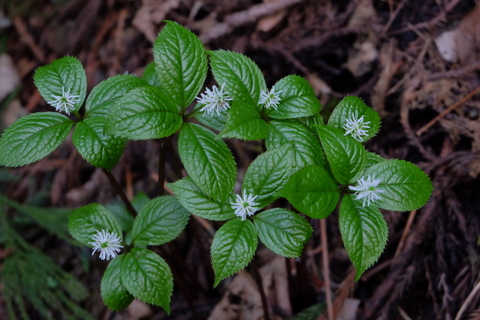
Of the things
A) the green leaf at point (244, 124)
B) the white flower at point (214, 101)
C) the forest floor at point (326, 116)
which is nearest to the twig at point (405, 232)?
the forest floor at point (326, 116)

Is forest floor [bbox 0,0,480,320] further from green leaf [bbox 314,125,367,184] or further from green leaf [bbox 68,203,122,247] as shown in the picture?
green leaf [bbox 314,125,367,184]

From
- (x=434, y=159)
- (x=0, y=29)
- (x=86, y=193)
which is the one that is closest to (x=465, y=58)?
(x=434, y=159)

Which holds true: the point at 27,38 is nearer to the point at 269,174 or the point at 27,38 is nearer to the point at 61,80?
the point at 61,80

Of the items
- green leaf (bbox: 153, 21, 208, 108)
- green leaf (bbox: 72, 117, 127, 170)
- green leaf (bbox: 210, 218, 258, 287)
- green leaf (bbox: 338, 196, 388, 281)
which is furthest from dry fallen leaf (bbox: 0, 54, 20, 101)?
green leaf (bbox: 338, 196, 388, 281)

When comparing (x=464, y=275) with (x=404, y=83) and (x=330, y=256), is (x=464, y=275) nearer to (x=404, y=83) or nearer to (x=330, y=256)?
(x=330, y=256)

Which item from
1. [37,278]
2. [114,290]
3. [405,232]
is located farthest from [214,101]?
[37,278]

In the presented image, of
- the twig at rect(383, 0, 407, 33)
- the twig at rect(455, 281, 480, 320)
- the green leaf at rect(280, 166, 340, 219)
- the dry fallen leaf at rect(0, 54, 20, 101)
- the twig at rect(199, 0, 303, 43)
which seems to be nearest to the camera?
the green leaf at rect(280, 166, 340, 219)
